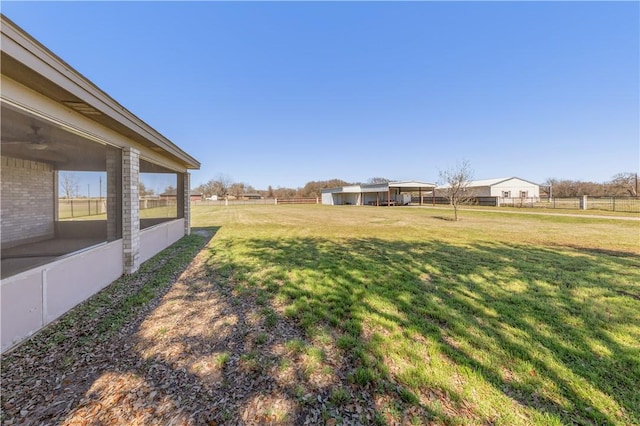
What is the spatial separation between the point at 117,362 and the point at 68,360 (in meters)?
0.50

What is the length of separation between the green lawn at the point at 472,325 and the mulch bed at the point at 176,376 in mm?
198

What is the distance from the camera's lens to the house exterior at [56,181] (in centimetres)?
266

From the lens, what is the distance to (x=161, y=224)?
7.67 m

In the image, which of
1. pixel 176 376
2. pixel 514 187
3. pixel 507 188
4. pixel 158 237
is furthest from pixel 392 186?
pixel 176 376

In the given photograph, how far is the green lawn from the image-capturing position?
6.50 ft

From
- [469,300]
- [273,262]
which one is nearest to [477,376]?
[469,300]

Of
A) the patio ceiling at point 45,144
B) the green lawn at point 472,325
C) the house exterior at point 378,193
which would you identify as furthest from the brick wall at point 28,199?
the house exterior at point 378,193

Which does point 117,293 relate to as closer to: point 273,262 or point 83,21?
point 273,262

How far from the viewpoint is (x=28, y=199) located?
582 centimetres

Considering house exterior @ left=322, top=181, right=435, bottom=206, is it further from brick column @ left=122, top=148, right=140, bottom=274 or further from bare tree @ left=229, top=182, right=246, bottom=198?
bare tree @ left=229, top=182, right=246, bottom=198

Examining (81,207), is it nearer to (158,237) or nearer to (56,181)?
(56,181)

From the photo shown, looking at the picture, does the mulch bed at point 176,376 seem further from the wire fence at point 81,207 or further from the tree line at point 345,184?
the tree line at point 345,184

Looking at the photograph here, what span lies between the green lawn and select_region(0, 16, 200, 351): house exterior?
2.05m

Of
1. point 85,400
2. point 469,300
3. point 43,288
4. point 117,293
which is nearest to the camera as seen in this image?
point 85,400
